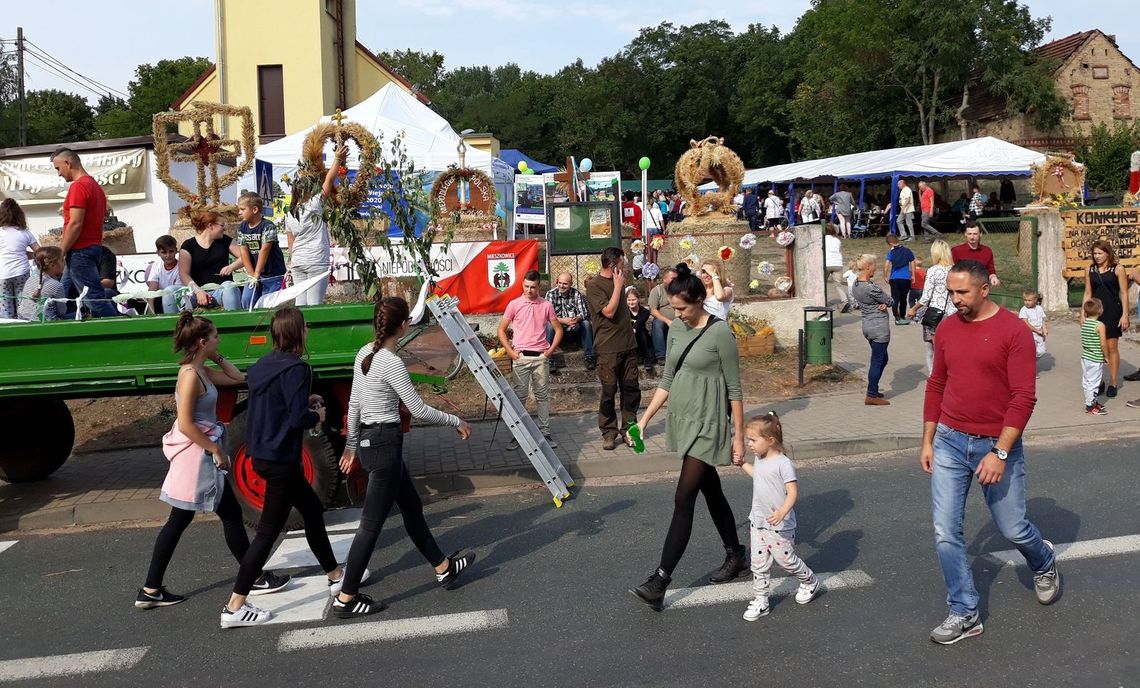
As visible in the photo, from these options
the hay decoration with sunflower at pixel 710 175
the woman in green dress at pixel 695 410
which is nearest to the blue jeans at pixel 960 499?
the woman in green dress at pixel 695 410

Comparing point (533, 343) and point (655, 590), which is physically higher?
point (533, 343)

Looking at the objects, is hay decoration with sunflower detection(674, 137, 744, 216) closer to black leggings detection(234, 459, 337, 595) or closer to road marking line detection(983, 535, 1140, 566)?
road marking line detection(983, 535, 1140, 566)

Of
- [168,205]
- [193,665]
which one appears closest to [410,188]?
[193,665]

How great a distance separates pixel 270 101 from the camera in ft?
108

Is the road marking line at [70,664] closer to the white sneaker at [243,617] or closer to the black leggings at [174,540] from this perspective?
the white sneaker at [243,617]

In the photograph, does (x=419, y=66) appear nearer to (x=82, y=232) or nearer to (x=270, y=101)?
(x=270, y=101)

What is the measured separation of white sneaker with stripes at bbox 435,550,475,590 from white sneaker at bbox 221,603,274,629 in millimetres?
969

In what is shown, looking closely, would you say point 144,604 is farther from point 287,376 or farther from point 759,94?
point 759,94

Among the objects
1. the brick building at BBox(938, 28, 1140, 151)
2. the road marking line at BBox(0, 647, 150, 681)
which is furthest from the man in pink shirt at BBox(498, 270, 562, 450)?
the brick building at BBox(938, 28, 1140, 151)

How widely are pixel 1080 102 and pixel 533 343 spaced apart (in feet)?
128

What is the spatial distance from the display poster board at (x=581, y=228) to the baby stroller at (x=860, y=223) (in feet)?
58.5

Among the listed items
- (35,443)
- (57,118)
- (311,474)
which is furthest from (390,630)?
(57,118)

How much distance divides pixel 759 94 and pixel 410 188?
5190 centimetres

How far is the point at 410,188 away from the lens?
8867 mm
